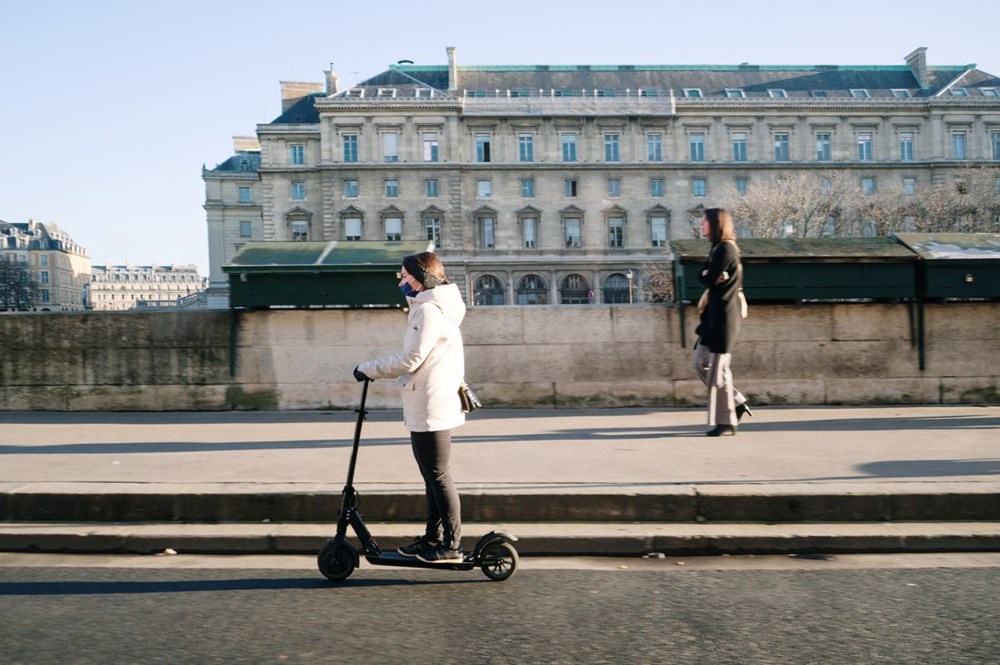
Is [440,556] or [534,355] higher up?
[534,355]

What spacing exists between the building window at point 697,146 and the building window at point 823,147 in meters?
9.82

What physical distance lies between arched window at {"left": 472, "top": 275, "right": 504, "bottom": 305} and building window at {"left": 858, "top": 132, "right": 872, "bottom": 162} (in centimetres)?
3255

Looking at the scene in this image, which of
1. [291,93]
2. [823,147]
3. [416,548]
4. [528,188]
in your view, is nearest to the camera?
[416,548]

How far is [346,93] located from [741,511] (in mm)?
72338

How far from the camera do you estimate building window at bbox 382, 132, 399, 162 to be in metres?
73.2

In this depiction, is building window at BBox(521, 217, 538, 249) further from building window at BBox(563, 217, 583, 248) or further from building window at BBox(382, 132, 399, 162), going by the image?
building window at BBox(382, 132, 399, 162)

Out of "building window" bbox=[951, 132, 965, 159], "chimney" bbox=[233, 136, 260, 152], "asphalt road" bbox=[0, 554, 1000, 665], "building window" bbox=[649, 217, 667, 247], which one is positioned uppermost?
"chimney" bbox=[233, 136, 260, 152]

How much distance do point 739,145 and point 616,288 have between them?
53.5 feet

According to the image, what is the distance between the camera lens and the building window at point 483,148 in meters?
74.2

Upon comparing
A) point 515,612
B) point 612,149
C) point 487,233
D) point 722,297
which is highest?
point 612,149

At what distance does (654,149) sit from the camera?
7556 cm

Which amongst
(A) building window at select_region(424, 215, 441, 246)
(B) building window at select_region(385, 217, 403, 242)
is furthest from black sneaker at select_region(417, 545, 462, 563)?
(B) building window at select_region(385, 217, 403, 242)

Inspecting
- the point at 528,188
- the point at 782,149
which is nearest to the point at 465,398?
the point at 528,188

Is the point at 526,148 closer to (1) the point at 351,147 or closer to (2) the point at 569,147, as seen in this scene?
(2) the point at 569,147
